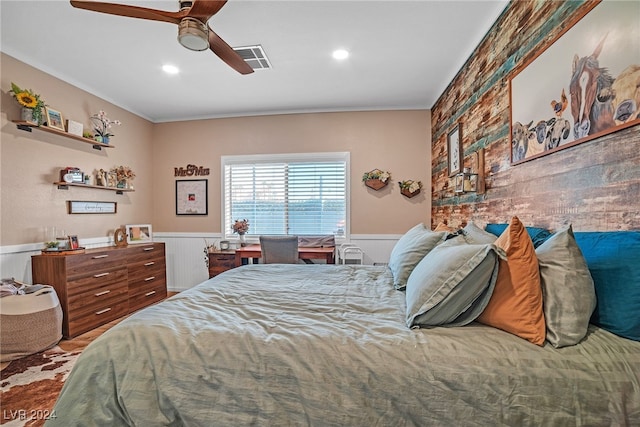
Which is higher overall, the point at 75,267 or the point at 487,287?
the point at 487,287

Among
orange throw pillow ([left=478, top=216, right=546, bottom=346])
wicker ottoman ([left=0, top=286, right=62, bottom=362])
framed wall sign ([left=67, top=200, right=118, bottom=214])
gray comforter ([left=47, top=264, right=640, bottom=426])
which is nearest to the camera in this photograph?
gray comforter ([left=47, top=264, right=640, bottom=426])

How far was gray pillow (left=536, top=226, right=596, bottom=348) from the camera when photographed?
971mm

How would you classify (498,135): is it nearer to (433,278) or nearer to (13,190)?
(433,278)

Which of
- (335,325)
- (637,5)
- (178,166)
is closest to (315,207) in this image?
(178,166)

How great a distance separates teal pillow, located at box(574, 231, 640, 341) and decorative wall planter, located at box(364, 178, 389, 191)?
2869 mm

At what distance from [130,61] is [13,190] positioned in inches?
65.0

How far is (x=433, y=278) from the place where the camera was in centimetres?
120

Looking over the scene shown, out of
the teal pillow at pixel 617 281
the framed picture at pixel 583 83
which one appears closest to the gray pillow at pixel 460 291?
the teal pillow at pixel 617 281

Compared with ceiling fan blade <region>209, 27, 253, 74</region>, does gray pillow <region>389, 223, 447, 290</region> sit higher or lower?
lower

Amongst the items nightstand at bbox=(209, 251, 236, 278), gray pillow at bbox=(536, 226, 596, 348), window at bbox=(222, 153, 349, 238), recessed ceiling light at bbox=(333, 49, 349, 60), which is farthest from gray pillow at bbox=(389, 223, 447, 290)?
nightstand at bbox=(209, 251, 236, 278)

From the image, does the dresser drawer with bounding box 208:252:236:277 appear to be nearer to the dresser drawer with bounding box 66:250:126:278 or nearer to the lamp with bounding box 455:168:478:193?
the dresser drawer with bounding box 66:250:126:278

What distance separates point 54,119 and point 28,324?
6.67 ft

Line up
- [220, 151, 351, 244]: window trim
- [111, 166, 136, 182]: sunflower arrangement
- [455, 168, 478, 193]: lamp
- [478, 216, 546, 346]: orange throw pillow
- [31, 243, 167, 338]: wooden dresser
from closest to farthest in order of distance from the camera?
1. [478, 216, 546, 346]: orange throw pillow
2. [455, 168, 478, 193]: lamp
3. [31, 243, 167, 338]: wooden dresser
4. [111, 166, 136, 182]: sunflower arrangement
5. [220, 151, 351, 244]: window trim

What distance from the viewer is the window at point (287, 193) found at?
4.11 m
